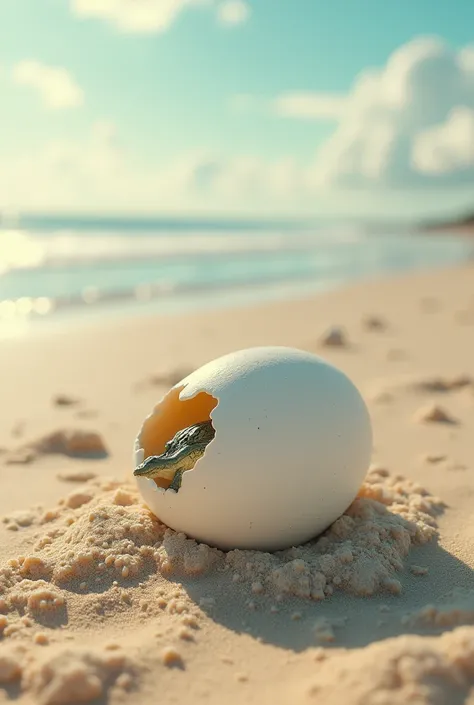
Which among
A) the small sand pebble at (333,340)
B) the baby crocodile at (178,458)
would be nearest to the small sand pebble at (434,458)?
the baby crocodile at (178,458)

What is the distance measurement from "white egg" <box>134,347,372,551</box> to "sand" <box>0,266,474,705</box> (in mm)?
123

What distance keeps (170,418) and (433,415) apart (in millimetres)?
2472

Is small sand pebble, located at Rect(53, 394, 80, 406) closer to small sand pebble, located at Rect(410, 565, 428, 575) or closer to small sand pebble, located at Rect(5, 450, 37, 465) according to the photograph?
small sand pebble, located at Rect(5, 450, 37, 465)

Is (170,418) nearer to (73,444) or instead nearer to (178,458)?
(178,458)

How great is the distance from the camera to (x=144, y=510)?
3.57 meters

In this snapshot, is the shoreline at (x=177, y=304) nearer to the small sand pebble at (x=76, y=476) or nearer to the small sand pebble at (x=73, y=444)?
the small sand pebble at (x=73, y=444)

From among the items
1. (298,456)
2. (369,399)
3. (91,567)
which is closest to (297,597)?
(298,456)

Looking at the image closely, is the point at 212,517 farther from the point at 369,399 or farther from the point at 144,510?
the point at 369,399

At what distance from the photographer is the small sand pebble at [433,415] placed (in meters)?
5.40

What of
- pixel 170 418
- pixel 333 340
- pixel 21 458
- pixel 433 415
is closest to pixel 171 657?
pixel 170 418

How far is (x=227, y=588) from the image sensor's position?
305 cm

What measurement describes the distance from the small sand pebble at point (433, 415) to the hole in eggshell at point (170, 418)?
2264 mm

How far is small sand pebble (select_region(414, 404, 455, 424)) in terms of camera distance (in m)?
5.40

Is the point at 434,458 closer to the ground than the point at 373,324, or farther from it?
closer to the ground
